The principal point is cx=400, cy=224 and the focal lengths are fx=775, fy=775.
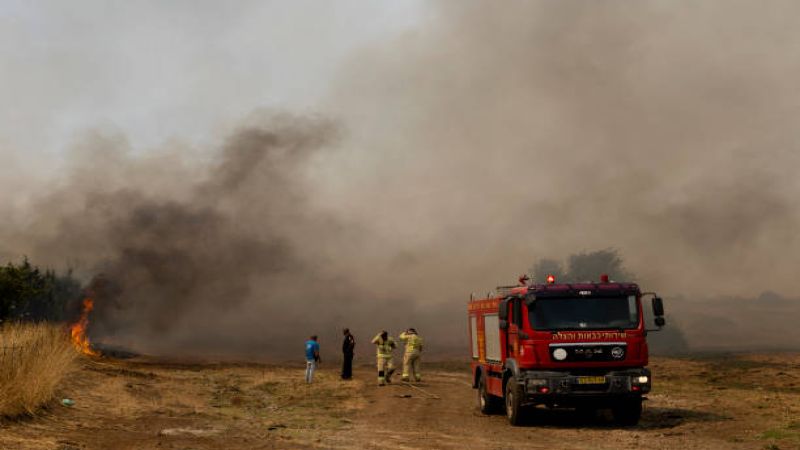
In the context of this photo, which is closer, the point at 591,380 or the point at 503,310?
the point at 591,380

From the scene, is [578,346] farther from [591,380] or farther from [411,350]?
[411,350]

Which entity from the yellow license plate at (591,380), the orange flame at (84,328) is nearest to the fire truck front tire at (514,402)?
the yellow license plate at (591,380)

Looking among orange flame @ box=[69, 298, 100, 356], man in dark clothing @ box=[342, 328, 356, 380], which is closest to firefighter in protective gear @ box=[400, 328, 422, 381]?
man in dark clothing @ box=[342, 328, 356, 380]

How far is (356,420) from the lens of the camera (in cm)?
1891

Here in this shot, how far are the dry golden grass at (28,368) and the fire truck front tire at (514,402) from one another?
9873mm

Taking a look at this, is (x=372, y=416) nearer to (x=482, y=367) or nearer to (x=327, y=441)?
(x=482, y=367)

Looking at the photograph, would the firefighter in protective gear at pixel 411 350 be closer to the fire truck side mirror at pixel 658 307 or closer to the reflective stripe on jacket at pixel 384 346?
the reflective stripe on jacket at pixel 384 346

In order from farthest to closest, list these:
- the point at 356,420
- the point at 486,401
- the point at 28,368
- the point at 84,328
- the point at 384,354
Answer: the point at 84,328
the point at 384,354
the point at 486,401
the point at 356,420
the point at 28,368

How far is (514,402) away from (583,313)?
2469 mm

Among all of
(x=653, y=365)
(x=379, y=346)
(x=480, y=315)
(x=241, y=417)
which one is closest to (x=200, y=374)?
(x=379, y=346)

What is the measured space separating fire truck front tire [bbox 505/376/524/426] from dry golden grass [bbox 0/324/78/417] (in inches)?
389

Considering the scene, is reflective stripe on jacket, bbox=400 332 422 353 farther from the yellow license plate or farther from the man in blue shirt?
the yellow license plate

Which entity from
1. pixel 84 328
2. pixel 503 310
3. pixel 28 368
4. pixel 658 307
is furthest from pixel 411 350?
pixel 84 328

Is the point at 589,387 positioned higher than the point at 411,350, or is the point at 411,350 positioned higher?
the point at 411,350
